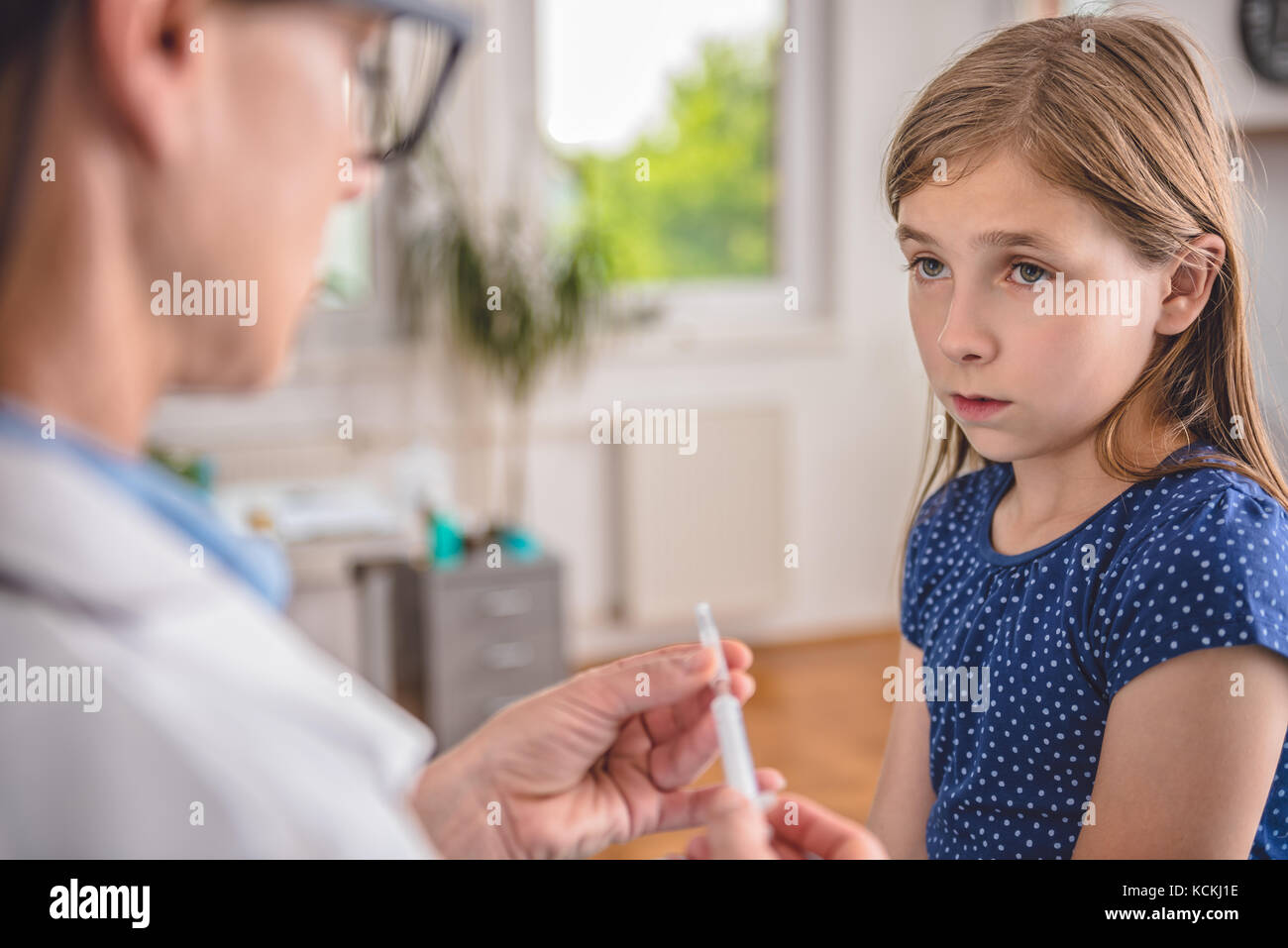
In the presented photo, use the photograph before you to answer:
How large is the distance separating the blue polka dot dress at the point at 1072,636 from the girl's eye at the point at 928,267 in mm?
186

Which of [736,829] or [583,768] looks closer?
[736,829]

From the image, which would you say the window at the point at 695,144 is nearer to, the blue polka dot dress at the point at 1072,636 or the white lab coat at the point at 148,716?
the blue polka dot dress at the point at 1072,636

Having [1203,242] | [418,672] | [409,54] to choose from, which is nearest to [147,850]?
[1203,242]

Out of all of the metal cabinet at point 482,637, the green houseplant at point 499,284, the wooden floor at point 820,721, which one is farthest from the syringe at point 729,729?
the green houseplant at point 499,284

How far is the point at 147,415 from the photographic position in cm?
43

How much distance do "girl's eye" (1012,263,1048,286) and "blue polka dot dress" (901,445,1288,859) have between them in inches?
6.1

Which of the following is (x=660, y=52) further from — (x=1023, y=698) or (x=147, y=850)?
(x=147, y=850)

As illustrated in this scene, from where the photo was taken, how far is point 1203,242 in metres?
0.75

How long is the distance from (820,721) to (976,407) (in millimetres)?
2736

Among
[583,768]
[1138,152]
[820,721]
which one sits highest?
[1138,152]

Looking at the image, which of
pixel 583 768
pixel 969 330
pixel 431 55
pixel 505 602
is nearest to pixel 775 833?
pixel 583 768

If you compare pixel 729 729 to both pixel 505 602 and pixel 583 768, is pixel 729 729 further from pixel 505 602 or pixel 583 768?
pixel 505 602

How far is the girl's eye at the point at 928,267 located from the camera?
767 mm

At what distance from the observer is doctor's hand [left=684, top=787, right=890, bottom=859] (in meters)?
0.54
